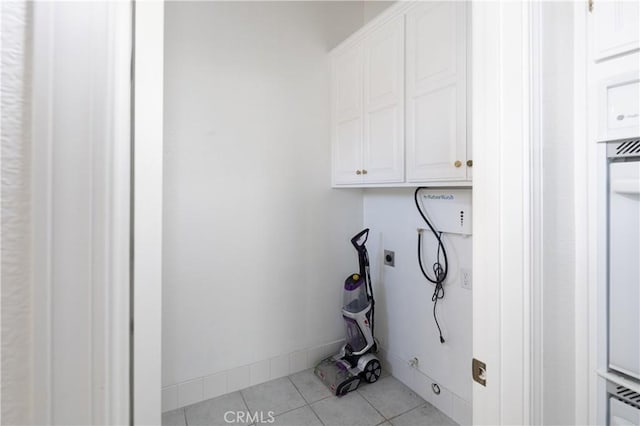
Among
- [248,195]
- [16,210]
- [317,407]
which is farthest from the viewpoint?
[248,195]

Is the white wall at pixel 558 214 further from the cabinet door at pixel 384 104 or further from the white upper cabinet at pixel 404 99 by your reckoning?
the cabinet door at pixel 384 104

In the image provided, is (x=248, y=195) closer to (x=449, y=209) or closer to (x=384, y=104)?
(x=384, y=104)

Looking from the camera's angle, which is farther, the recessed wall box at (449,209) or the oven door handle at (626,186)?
the recessed wall box at (449,209)

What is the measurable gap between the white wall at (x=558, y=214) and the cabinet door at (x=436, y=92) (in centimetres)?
65

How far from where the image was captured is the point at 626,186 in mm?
703

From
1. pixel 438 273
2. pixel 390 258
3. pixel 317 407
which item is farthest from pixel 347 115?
pixel 317 407

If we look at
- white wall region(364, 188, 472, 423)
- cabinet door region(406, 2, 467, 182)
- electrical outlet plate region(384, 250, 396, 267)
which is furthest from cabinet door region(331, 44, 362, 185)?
electrical outlet plate region(384, 250, 396, 267)

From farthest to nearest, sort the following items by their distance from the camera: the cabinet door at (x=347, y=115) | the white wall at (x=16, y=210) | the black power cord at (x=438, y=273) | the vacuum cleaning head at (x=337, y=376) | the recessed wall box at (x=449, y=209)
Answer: the cabinet door at (x=347, y=115) < the vacuum cleaning head at (x=337, y=376) < the black power cord at (x=438, y=273) < the recessed wall box at (x=449, y=209) < the white wall at (x=16, y=210)

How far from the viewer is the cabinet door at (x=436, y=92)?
1438mm

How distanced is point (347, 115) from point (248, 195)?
92cm

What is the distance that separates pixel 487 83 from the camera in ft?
2.55

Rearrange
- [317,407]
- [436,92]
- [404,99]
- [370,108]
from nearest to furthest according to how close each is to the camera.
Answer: [436,92] → [404,99] → [317,407] → [370,108]

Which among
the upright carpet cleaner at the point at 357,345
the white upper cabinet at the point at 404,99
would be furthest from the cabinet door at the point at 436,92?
the upright carpet cleaner at the point at 357,345

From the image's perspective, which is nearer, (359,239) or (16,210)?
(16,210)
